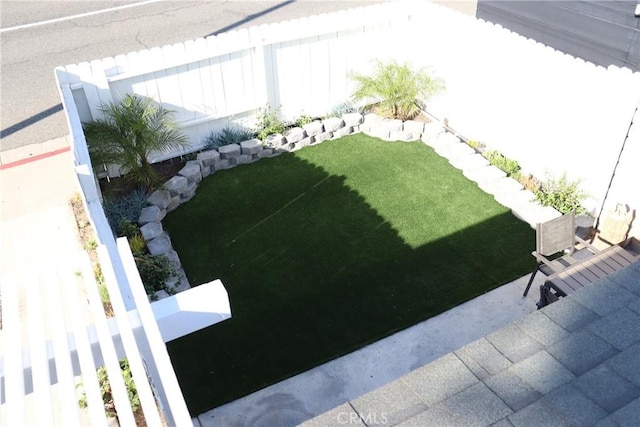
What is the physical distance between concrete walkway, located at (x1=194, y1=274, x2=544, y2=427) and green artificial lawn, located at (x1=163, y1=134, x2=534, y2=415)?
13 cm

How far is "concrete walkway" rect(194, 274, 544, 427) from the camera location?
568cm

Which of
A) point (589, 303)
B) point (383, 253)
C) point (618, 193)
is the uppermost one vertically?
point (589, 303)

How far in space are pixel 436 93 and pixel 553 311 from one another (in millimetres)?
6331

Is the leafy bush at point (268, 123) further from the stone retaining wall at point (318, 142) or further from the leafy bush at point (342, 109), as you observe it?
the leafy bush at point (342, 109)

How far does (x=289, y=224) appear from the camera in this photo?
7945 millimetres

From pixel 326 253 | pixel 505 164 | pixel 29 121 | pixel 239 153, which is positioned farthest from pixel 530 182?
pixel 29 121

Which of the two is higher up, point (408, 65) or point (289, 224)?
point (408, 65)

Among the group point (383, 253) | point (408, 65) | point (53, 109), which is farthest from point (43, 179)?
point (408, 65)

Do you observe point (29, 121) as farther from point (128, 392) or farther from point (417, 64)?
point (128, 392)

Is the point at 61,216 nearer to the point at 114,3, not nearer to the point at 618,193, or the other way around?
the point at 618,193

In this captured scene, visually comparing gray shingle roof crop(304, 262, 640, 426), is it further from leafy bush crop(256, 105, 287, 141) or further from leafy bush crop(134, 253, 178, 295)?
leafy bush crop(256, 105, 287, 141)

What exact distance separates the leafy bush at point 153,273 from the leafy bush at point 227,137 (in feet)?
9.22
